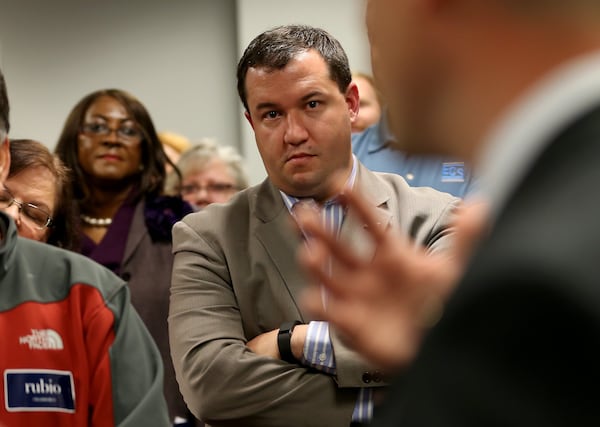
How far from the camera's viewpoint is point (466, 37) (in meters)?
0.55

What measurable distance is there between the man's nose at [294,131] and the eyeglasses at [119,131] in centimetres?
166

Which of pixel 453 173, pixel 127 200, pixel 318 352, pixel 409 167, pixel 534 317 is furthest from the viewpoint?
pixel 127 200

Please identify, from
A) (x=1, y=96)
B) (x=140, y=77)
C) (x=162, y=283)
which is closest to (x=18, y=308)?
(x=1, y=96)

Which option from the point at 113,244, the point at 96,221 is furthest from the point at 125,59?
the point at 113,244

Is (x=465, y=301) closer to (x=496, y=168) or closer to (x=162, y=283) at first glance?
(x=496, y=168)

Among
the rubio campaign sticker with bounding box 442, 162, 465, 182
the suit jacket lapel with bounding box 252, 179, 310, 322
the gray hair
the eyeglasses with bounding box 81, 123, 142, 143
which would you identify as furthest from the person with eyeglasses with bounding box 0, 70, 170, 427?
the gray hair

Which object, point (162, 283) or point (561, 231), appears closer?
point (561, 231)

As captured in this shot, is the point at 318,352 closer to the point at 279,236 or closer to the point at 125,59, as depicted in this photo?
the point at 279,236

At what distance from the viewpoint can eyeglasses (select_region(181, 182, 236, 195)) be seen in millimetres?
4660

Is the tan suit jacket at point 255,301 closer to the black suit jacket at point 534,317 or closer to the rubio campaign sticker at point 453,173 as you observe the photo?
the rubio campaign sticker at point 453,173

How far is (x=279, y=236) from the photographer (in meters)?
2.52

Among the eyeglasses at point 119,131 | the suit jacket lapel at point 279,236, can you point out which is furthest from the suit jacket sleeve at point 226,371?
the eyeglasses at point 119,131

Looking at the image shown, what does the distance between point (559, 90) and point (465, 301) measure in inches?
5.1

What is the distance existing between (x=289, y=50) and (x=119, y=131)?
1.67 m
